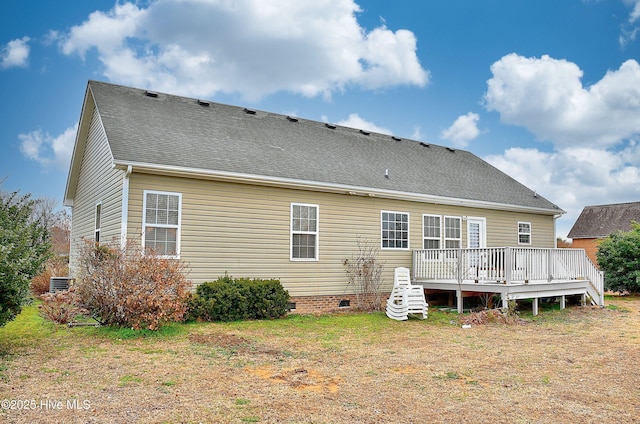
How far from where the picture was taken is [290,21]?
13.7m

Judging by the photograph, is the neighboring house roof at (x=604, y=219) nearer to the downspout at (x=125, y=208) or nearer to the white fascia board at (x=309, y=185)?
the white fascia board at (x=309, y=185)

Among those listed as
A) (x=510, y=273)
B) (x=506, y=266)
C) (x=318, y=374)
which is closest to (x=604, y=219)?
(x=510, y=273)

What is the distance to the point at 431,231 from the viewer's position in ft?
49.3

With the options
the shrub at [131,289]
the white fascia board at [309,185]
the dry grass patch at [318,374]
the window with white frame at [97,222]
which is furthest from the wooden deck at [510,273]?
the window with white frame at [97,222]

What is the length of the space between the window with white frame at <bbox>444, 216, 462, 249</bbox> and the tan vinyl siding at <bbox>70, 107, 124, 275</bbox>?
9.87m

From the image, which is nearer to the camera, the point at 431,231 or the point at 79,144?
the point at 431,231

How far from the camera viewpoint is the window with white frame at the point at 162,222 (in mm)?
10414

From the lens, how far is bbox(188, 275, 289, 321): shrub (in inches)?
400

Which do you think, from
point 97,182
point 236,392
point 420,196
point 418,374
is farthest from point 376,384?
point 97,182

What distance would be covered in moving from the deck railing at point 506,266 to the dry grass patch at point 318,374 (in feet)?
7.37

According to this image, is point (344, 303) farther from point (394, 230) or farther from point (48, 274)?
point (48, 274)

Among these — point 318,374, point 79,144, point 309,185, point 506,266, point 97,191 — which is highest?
point 79,144

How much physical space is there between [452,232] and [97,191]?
10.9m

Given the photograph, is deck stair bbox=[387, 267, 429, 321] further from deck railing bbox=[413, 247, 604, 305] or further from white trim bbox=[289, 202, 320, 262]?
white trim bbox=[289, 202, 320, 262]
